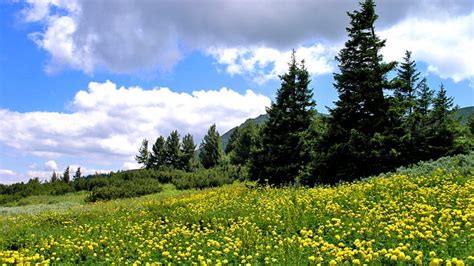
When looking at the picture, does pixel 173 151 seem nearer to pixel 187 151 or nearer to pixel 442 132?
pixel 187 151

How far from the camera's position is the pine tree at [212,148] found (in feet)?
193

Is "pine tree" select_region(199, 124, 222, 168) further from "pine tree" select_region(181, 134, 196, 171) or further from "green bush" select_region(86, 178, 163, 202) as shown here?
"green bush" select_region(86, 178, 163, 202)

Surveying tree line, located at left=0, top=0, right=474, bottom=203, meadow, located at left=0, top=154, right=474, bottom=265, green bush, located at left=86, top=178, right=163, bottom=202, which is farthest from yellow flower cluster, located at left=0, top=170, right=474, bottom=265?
green bush, located at left=86, top=178, right=163, bottom=202

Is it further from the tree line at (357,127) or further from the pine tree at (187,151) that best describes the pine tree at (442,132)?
the pine tree at (187,151)

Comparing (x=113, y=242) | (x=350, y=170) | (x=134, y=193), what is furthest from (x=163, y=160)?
(x=113, y=242)

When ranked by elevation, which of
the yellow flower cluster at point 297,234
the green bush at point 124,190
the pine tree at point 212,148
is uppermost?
the pine tree at point 212,148

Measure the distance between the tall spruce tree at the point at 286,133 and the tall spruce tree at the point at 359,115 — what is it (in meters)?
3.80

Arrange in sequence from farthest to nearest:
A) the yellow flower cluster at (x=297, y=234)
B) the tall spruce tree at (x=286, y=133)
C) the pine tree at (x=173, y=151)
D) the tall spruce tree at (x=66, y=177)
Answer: the pine tree at (x=173, y=151)
the tall spruce tree at (x=66, y=177)
the tall spruce tree at (x=286, y=133)
the yellow flower cluster at (x=297, y=234)

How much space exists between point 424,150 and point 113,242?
629 inches

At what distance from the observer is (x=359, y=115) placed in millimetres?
19469

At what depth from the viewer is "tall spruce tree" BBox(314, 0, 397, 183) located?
18.1 metres

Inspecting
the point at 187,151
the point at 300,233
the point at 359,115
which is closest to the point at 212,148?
the point at 187,151

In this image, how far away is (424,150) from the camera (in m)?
18.6

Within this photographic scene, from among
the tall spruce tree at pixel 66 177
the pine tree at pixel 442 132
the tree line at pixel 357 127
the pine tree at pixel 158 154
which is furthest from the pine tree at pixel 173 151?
the pine tree at pixel 442 132
